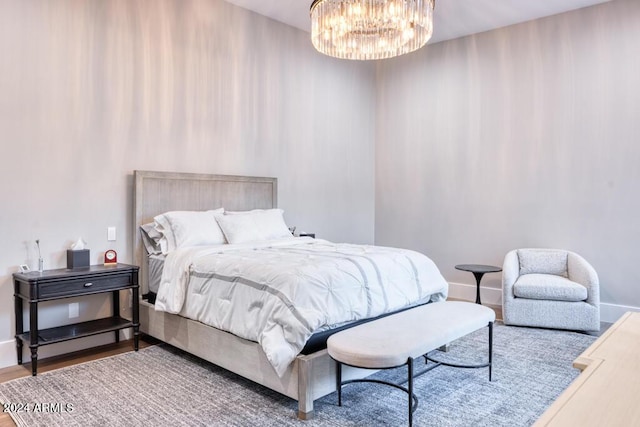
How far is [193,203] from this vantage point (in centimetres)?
416

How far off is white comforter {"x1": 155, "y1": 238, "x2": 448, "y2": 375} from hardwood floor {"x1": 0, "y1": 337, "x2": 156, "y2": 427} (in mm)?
601

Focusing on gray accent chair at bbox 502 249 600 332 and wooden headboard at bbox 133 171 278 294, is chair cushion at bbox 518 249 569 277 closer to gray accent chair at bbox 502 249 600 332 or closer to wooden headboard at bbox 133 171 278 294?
gray accent chair at bbox 502 249 600 332

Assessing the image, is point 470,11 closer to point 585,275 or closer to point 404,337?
point 585,275

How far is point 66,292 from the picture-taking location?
3.05 meters

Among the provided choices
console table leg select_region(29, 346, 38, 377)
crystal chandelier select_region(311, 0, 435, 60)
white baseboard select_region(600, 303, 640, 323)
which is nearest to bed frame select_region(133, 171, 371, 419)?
console table leg select_region(29, 346, 38, 377)

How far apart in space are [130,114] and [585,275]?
4325 mm

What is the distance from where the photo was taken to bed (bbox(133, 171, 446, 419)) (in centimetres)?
238

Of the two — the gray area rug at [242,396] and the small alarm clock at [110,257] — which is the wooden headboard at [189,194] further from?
the gray area rug at [242,396]

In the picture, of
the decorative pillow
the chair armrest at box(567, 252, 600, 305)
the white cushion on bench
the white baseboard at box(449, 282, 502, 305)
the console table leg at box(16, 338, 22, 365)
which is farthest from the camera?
the white baseboard at box(449, 282, 502, 305)

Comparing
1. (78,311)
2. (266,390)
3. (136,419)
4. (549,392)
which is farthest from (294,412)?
(78,311)

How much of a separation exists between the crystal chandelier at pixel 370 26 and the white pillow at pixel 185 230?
5.88 ft

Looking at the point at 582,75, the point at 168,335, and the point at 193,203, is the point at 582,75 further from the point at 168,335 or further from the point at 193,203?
the point at 168,335

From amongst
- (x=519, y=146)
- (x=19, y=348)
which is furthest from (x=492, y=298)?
(x=19, y=348)

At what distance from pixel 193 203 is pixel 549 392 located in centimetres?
325
